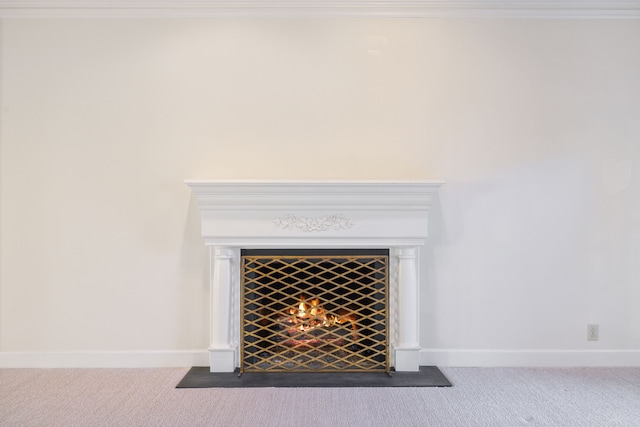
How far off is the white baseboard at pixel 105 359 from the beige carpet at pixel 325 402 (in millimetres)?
89

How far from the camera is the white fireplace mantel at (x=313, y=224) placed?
247 cm

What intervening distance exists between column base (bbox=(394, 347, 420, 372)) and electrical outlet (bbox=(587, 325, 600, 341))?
43.5 inches

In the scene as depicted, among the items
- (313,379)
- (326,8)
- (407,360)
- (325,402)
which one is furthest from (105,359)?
(326,8)

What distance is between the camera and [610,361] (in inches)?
107

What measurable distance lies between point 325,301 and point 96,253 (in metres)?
1.45

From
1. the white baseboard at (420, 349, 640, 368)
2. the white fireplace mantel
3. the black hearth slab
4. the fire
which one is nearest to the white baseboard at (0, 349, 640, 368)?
the white baseboard at (420, 349, 640, 368)

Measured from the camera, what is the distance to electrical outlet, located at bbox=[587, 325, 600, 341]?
2.71m

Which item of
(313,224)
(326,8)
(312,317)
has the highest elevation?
(326,8)

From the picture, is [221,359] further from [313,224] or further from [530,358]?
[530,358]

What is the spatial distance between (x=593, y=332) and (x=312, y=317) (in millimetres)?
1753

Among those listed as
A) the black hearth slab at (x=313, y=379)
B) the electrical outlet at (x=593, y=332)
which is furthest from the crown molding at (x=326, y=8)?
the black hearth slab at (x=313, y=379)

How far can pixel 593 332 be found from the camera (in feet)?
8.91

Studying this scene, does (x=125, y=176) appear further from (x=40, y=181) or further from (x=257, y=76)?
(x=257, y=76)

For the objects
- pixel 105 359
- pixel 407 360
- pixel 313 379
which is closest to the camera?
pixel 313 379
